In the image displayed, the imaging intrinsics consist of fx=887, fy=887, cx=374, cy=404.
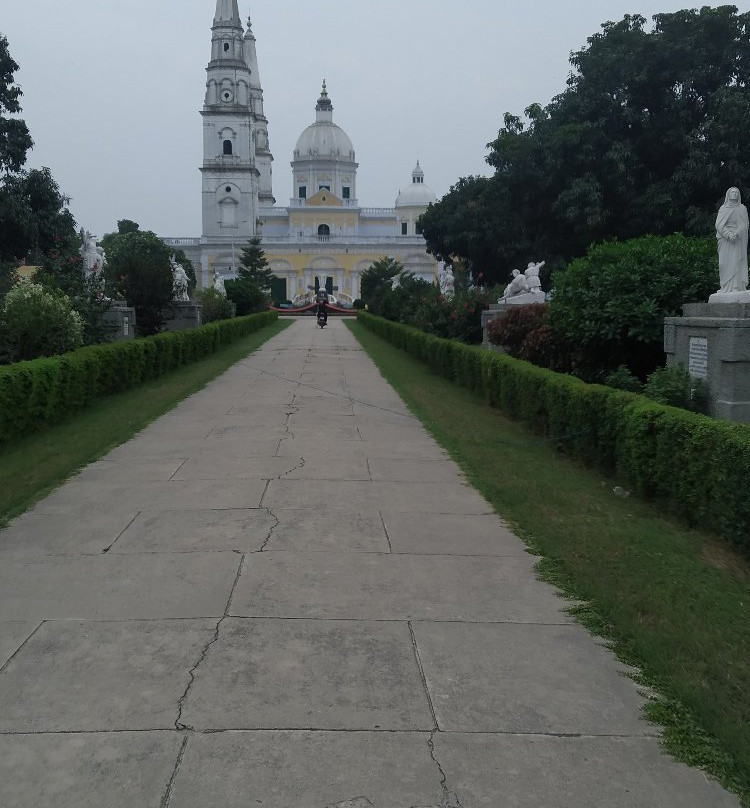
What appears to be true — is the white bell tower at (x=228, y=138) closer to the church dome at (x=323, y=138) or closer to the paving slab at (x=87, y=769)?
the church dome at (x=323, y=138)

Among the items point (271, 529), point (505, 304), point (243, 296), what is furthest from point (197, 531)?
point (243, 296)

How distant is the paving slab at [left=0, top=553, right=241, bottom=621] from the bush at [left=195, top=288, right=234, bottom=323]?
27.5m

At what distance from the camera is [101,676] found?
379 cm

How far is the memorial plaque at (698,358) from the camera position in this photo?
9.25m

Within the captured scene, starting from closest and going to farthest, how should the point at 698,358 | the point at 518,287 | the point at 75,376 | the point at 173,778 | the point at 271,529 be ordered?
the point at 173,778 → the point at 271,529 → the point at 698,358 → the point at 75,376 → the point at 518,287

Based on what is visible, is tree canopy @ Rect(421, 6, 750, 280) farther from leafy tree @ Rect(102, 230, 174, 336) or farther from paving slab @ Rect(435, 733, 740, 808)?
paving slab @ Rect(435, 733, 740, 808)

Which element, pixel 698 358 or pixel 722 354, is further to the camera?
pixel 698 358

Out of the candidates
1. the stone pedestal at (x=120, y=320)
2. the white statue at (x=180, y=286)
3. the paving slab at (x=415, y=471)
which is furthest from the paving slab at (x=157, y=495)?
the white statue at (x=180, y=286)

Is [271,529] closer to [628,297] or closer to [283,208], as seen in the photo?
[628,297]

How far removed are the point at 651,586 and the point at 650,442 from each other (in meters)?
2.37

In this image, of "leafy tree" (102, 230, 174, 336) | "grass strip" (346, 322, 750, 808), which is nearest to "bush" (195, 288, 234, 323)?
"leafy tree" (102, 230, 174, 336)

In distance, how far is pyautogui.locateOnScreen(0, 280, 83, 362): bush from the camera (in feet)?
46.4

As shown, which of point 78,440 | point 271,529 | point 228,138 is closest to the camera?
point 271,529

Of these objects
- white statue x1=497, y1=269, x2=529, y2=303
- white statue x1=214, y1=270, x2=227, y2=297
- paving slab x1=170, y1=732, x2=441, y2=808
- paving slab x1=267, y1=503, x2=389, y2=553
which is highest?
white statue x1=214, y1=270, x2=227, y2=297
